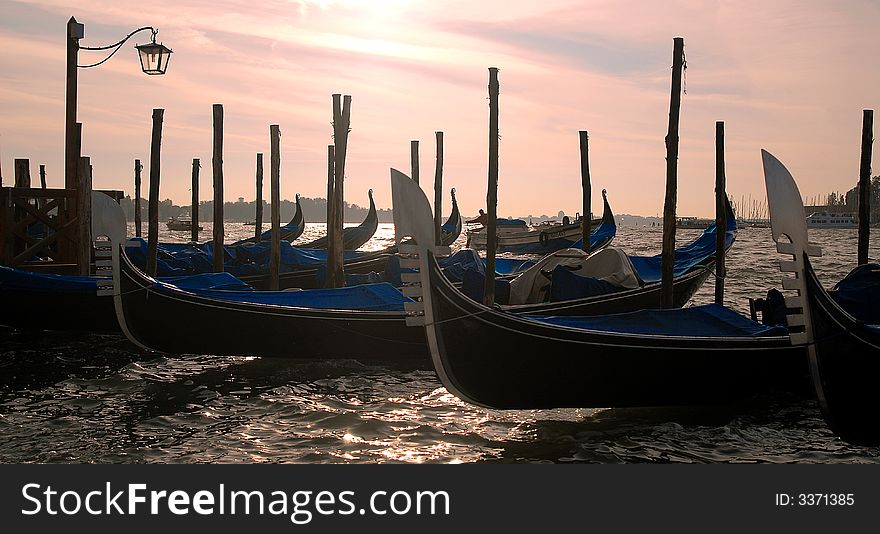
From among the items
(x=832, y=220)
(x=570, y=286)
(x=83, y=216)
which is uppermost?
(x=832, y=220)

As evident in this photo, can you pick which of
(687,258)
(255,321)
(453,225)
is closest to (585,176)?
(687,258)

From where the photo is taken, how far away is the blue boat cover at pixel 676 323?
7.05 meters

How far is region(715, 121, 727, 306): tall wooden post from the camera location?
36.4ft

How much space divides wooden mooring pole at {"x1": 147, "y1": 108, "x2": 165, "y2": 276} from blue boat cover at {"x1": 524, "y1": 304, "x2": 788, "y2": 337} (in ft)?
21.9

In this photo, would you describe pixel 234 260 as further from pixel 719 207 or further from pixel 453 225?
pixel 453 225

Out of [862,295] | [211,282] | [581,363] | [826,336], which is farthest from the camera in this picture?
[211,282]

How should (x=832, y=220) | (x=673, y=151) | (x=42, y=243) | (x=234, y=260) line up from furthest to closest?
1. (x=832, y=220)
2. (x=234, y=260)
3. (x=42, y=243)
4. (x=673, y=151)

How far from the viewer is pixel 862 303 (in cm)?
810

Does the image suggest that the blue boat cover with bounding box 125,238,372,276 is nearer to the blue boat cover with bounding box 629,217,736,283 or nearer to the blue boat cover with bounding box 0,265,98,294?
the blue boat cover with bounding box 0,265,98,294

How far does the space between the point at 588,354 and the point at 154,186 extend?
7474 millimetres

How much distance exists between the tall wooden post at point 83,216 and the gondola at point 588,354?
6.26m

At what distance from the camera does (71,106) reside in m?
11.3

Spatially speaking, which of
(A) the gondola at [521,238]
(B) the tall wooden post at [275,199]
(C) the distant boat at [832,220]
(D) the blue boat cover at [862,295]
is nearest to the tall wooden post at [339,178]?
(B) the tall wooden post at [275,199]

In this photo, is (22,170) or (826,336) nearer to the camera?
(826,336)
